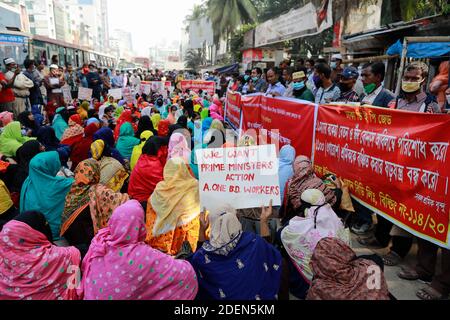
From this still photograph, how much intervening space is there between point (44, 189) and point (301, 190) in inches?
104

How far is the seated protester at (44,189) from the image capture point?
3.88 m

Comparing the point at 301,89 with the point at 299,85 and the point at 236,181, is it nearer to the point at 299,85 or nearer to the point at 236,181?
the point at 299,85

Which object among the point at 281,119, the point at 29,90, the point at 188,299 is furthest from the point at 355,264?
the point at 29,90

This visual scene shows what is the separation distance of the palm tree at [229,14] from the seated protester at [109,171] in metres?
33.4

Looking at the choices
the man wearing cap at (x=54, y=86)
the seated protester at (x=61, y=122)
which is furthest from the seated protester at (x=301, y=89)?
the man wearing cap at (x=54, y=86)

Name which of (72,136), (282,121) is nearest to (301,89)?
(282,121)

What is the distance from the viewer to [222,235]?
2.42 metres

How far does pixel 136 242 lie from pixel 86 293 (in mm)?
455

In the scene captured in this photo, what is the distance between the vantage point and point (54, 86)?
11.8m

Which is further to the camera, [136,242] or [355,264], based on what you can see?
[136,242]

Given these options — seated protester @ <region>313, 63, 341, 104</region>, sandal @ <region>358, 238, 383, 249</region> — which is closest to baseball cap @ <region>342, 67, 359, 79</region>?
seated protester @ <region>313, 63, 341, 104</region>

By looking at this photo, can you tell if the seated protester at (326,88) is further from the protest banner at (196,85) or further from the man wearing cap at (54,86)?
the protest banner at (196,85)
